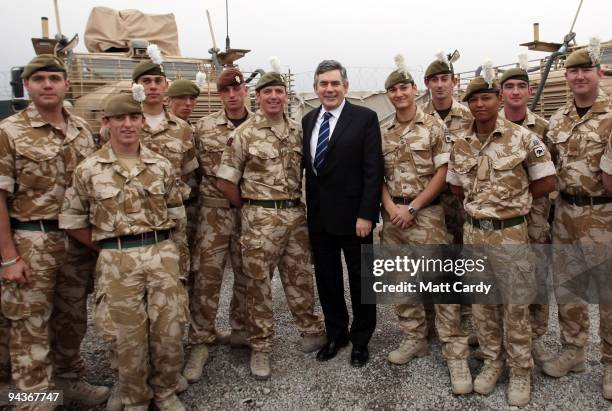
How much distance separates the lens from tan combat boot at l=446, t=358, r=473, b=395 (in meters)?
3.36

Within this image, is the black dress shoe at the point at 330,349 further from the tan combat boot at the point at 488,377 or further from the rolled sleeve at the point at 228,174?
the rolled sleeve at the point at 228,174

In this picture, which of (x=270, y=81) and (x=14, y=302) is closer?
(x=14, y=302)

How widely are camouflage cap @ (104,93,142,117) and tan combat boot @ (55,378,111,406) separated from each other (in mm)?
1895

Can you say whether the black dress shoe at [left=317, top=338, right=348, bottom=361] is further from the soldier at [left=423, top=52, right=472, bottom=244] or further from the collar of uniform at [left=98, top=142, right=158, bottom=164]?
the collar of uniform at [left=98, top=142, right=158, bottom=164]

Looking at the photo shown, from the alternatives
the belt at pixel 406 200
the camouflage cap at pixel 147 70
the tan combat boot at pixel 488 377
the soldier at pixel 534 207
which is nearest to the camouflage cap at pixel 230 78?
the camouflage cap at pixel 147 70

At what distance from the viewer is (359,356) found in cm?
380

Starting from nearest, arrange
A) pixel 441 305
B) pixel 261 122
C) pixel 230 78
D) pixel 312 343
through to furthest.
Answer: pixel 441 305 → pixel 261 122 → pixel 230 78 → pixel 312 343

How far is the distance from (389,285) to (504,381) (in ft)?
3.38

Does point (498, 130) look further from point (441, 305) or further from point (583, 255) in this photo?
point (441, 305)

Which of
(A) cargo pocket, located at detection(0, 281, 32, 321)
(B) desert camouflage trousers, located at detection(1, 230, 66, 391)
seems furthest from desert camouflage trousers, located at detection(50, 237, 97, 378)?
(A) cargo pocket, located at detection(0, 281, 32, 321)

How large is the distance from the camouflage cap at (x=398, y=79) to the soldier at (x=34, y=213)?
2.18 meters

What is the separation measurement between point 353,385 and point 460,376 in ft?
2.43

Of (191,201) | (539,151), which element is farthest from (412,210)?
(191,201)

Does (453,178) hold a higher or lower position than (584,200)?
higher
